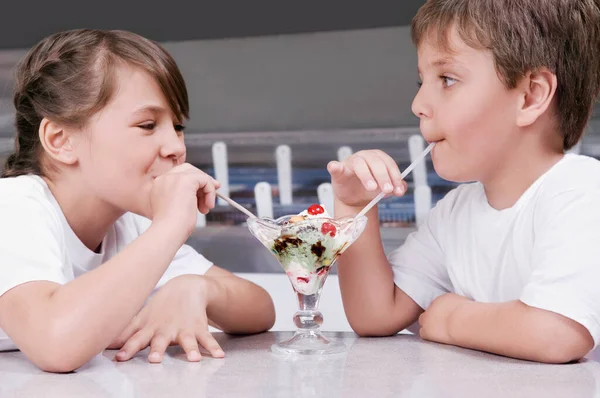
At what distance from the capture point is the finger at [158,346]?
0.99 meters

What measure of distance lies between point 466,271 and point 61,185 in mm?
667

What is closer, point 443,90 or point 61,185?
point 443,90

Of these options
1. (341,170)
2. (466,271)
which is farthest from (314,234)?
(466,271)

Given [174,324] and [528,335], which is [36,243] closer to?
[174,324]

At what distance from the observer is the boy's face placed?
3.74ft

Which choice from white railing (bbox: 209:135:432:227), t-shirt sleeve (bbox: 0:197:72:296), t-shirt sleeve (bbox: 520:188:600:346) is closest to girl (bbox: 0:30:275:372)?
t-shirt sleeve (bbox: 0:197:72:296)

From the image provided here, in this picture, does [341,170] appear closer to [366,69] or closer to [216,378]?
[216,378]

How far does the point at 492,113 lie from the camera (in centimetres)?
115

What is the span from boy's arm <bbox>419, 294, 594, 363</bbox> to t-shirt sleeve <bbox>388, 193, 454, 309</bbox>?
0.51 ft

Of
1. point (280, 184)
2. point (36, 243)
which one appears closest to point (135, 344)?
point (36, 243)

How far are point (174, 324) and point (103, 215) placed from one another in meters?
0.31

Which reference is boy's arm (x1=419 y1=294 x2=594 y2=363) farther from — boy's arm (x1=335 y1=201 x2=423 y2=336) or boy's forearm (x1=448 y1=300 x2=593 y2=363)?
boy's arm (x1=335 y1=201 x2=423 y2=336)

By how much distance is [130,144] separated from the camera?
120 centimetres

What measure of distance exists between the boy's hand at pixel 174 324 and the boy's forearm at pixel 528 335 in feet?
1.16
